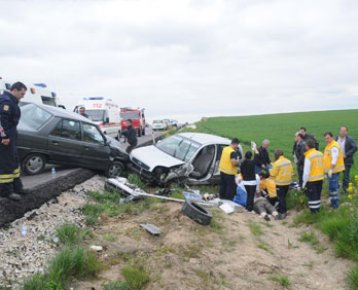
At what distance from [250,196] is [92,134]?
4.50 meters

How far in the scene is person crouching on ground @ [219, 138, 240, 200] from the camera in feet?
33.6

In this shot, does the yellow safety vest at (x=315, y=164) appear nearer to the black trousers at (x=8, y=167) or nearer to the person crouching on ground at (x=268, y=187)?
the person crouching on ground at (x=268, y=187)

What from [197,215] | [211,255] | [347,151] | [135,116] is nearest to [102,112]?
[135,116]

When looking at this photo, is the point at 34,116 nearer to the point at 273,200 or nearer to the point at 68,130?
the point at 68,130

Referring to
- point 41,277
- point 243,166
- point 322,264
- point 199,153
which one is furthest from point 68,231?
point 199,153

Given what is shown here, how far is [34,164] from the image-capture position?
9.45 meters

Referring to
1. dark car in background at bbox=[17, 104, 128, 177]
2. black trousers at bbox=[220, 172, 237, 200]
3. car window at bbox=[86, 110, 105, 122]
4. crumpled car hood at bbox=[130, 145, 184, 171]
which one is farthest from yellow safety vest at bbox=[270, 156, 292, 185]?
car window at bbox=[86, 110, 105, 122]

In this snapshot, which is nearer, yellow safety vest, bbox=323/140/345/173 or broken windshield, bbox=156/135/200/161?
yellow safety vest, bbox=323/140/345/173

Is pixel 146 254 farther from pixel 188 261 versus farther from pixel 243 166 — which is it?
pixel 243 166

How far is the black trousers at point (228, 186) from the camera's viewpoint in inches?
409

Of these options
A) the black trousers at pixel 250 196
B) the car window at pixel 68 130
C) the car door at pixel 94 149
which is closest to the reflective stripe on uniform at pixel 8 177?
the car window at pixel 68 130

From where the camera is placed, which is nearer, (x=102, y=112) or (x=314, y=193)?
(x=314, y=193)

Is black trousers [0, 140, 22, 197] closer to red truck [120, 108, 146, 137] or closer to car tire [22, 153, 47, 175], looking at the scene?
car tire [22, 153, 47, 175]

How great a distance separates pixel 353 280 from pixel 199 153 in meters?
6.34
